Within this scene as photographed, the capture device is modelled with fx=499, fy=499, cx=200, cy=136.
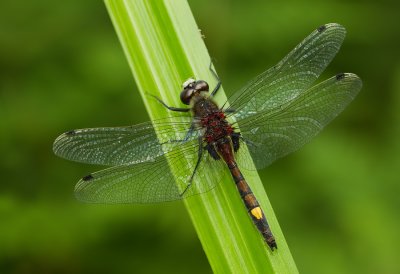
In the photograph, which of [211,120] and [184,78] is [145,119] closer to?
[211,120]

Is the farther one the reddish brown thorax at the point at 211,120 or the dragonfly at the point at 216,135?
the reddish brown thorax at the point at 211,120

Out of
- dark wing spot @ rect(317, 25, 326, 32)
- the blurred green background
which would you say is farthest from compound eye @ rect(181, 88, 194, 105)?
the blurred green background

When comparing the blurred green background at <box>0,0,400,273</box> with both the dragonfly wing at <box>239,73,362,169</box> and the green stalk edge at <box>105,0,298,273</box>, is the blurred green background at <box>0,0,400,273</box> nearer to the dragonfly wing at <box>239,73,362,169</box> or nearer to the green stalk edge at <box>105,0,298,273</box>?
the dragonfly wing at <box>239,73,362,169</box>

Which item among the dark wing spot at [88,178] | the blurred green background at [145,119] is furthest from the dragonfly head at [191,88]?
the blurred green background at [145,119]

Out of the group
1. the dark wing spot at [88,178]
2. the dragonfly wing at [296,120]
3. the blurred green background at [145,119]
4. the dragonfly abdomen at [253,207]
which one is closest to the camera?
the dragonfly abdomen at [253,207]

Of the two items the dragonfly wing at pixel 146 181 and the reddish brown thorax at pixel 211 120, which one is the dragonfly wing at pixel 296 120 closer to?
the reddish brown thorax at pixel 211 120
